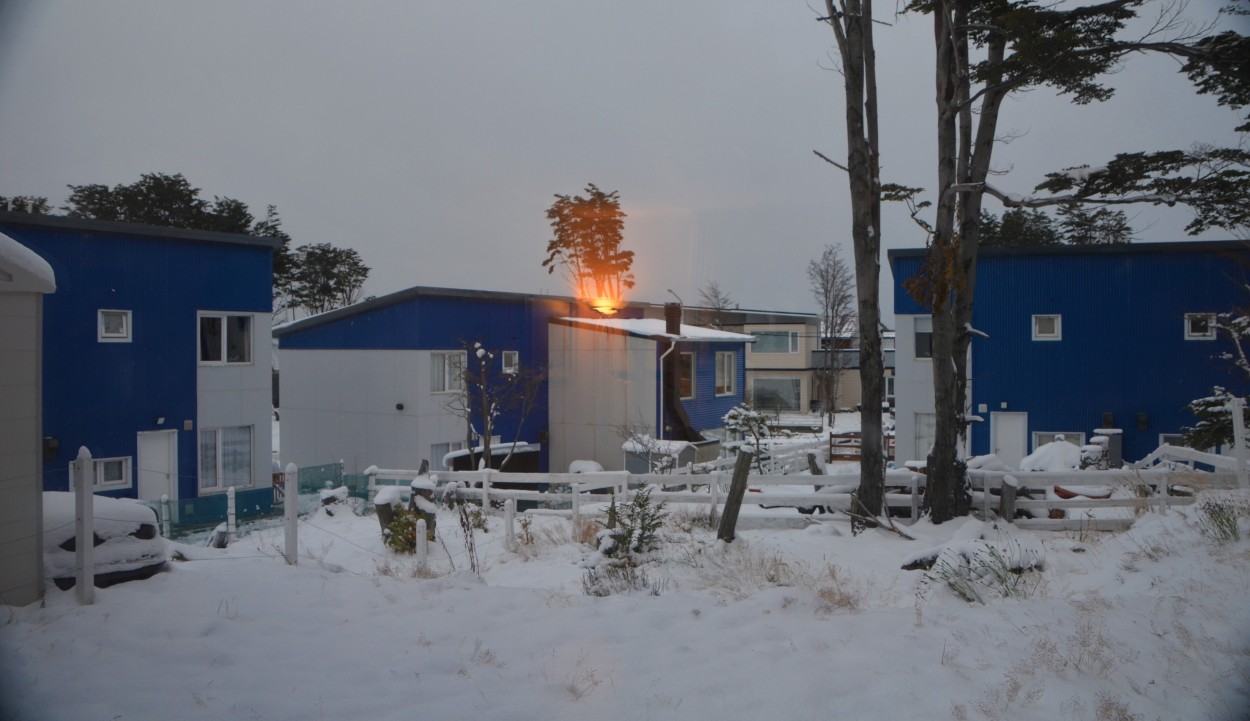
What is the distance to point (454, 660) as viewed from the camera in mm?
4980

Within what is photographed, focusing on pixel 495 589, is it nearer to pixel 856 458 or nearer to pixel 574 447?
pixel 574 447

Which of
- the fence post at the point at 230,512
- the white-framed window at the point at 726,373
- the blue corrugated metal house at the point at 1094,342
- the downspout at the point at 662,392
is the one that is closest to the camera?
the fence post at the point at 230,512

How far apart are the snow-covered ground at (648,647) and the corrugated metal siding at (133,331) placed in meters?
6.68

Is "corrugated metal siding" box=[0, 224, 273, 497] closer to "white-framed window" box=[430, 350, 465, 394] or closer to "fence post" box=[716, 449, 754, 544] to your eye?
"white-framed window" box=[430, 350, 465, 394]

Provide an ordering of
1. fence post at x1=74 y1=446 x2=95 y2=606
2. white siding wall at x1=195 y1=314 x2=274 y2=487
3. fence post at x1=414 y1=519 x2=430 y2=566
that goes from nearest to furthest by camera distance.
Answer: fence post at x1=74 y1=446 x2=95 y2=606 → fence post at x1=414 y1=519 x2=430 y2=566 → white siding wall at x1=195 y1=314 x2=274 y2=487

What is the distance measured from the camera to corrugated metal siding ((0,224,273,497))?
1252 cm

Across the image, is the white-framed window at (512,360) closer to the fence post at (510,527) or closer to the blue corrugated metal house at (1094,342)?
the blue corrugated metal house at (1094,342)

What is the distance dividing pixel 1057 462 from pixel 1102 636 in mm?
8905

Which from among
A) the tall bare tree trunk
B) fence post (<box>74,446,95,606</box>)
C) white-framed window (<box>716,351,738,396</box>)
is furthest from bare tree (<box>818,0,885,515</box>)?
white-framed window (<box>716,351,738,396</box>)

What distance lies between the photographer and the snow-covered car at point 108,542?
5.86m

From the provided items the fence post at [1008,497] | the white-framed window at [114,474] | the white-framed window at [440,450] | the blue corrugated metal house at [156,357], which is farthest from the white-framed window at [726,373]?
the white-framed window at [114,474]

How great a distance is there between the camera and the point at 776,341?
4653 cm

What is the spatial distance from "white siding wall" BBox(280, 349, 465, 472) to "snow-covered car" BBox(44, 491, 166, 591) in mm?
15457

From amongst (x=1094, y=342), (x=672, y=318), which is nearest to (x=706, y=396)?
(x=672, y=318)
